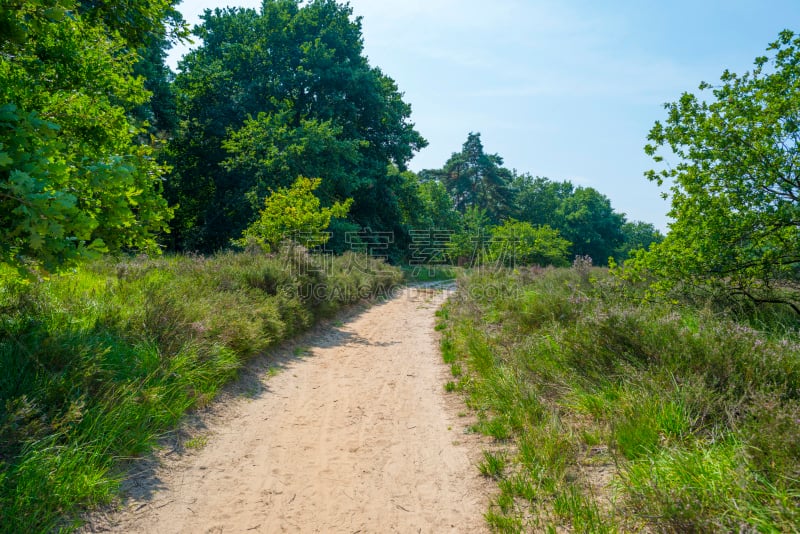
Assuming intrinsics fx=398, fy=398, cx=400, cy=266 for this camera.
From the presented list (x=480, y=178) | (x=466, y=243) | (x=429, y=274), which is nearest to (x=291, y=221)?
(x=429, y=274)

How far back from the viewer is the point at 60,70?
4.32 metres

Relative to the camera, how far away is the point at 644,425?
3830 millimetres

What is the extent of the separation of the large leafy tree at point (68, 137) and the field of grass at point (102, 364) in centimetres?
115

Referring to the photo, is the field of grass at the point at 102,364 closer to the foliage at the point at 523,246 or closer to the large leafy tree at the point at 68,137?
the large leafy tree at the point at 68,137

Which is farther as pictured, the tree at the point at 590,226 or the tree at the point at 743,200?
the tree at the point at 590,226

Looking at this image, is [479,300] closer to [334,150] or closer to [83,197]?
[83,197]

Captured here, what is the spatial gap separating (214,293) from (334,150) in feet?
51.9

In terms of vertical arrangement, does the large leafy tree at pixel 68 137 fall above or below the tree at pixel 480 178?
below

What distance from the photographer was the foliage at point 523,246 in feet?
89.8

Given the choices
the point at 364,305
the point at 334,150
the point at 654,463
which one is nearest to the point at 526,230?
the point at 334,150

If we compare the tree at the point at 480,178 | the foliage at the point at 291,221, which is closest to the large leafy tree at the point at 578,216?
the tree at the point at 480,178

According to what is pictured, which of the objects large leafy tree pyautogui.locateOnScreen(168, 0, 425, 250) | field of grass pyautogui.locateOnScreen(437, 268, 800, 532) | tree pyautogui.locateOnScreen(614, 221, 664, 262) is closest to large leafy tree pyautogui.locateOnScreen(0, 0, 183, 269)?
field of grass pyautogui.locateOnScreen(437, 268, 800, 532)

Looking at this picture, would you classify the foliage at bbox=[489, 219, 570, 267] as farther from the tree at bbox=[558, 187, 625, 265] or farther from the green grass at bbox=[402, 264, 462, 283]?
the tree at bbox=[558, 187, 625, 265]

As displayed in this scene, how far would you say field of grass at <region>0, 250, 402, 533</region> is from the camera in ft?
10.3
